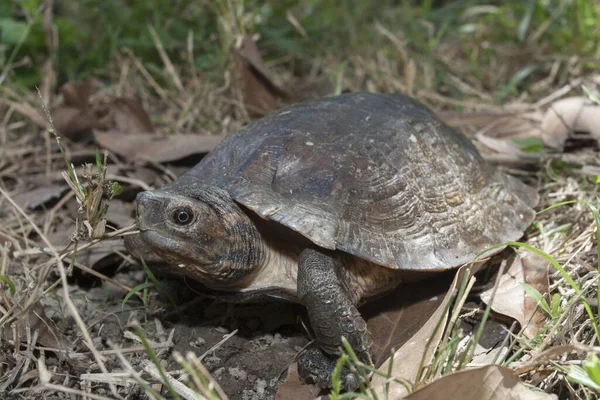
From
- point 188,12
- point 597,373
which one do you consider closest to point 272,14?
point 188,12

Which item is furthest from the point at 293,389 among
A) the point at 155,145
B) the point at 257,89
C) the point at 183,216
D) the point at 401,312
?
the point at 257,89

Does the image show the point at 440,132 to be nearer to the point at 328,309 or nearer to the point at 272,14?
the point at 328,309

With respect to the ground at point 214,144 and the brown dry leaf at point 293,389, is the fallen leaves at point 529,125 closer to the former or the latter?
the ground at point 214,144

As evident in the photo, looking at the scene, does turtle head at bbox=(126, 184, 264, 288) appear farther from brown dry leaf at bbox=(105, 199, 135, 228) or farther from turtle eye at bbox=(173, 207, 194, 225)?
brown dry leaf at bbox=(105, 199, 135, 228)

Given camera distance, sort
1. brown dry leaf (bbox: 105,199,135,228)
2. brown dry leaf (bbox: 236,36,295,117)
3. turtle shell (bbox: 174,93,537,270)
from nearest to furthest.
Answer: turtle shell (bbox: 174,93,537,270), brown dry leaf (bbox: 105,199,135,228), brown dry leaf (bbox: 236,36,295,117)

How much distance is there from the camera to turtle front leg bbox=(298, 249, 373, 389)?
89.2 inches

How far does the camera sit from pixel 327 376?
2234 millimetres

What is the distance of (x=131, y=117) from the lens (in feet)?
13.2

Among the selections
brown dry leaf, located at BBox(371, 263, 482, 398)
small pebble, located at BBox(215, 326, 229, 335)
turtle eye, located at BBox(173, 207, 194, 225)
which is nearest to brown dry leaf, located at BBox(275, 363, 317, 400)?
brown dry leaf, located at BBox(371, 263, 482, 398)

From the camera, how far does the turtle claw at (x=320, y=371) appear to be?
2223 mm

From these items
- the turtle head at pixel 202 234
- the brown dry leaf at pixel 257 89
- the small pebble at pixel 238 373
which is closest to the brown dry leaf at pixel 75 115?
the brown dry leaf at pixel 257 89

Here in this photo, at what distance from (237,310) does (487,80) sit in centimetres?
347

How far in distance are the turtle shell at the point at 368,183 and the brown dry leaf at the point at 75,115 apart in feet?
5.06

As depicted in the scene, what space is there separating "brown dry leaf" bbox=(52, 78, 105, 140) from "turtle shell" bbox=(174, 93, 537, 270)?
154 centimetres
